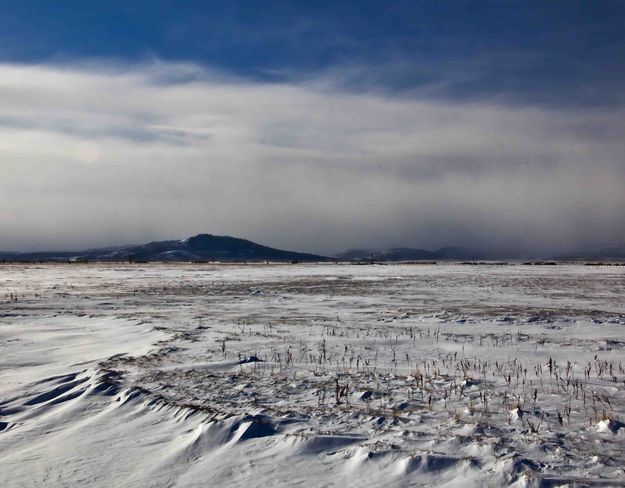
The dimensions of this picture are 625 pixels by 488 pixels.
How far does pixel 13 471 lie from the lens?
559cm

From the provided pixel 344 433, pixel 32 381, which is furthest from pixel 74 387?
pixel 344 433

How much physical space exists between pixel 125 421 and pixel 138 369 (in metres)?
3.06

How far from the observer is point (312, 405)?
7672 mm

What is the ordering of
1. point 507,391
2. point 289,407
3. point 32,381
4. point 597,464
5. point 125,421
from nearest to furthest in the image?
point 597,464 < point 125,421 < point 289,407 < point 507,391 < point 32,381

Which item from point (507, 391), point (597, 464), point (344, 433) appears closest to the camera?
point (597, 464)

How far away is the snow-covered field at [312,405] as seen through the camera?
552cm

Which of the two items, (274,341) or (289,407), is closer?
(289,407)

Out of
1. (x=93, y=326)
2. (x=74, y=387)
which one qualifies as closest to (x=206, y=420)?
(x=74, y=387)

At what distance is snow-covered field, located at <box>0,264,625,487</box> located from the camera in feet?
18.1

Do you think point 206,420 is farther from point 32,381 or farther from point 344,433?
point 32,381

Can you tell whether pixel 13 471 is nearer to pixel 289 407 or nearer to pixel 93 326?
pixel 289 407

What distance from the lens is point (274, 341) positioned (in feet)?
43.7

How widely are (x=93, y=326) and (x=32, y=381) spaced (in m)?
7.65

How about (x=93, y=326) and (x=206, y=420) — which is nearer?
(x=206, y=420)
